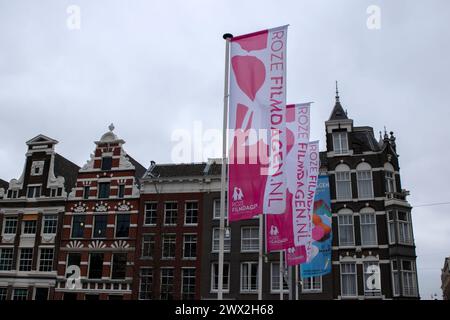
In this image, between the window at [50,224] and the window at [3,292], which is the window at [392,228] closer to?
the window at [50,224]

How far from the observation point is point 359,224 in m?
39.5

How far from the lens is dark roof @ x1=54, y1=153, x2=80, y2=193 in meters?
47.9

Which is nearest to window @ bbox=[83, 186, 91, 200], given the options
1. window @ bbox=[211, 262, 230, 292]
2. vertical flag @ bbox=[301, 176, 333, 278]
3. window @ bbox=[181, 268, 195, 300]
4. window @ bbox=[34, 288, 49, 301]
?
window @ bbox=[34, 288, 49, 301]

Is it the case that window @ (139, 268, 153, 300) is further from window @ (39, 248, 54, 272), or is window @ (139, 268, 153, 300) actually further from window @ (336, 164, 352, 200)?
window @ (336, 164, 352, 200)

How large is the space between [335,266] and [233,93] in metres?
28.1

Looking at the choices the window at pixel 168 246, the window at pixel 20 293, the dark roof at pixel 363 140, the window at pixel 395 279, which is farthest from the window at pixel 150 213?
the window at pixel 395 279

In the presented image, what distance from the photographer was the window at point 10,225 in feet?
151

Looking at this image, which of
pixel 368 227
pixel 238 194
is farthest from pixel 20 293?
pixel 238 194

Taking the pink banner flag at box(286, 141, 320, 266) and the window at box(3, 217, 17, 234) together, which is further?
the window at box(3, 217, 17, 234)

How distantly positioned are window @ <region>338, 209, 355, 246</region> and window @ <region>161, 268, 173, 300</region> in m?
14.9

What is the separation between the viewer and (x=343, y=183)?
1618 inches

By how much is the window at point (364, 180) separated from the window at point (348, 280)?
5.90m
